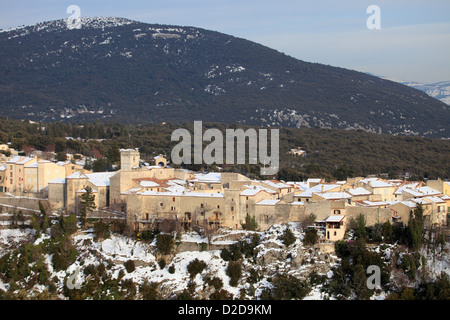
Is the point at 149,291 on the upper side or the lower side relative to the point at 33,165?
lower

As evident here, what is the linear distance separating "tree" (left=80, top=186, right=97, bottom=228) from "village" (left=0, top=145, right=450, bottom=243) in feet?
1.03

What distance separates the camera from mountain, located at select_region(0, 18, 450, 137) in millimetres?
98625

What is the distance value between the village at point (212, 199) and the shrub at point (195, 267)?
1.86 m

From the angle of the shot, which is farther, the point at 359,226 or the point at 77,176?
the point at 77,176

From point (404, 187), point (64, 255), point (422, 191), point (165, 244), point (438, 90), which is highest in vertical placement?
point (438, 90)

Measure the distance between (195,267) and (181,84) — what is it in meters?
97.5

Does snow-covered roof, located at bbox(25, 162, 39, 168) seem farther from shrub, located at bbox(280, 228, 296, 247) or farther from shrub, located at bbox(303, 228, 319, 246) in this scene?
shrub, located at bbox(303, 228, 319, 246)

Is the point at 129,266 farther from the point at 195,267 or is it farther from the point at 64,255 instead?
the point at 64,255

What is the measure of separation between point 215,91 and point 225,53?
14774mm

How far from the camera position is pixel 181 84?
124312mm

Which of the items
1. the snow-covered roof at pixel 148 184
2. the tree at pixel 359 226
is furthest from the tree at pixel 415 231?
the snow-covered roof at pixel 148 184

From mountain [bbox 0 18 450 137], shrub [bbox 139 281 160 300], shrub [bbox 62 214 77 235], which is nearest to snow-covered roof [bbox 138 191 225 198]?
shrub [bbox 62 214 77 235]

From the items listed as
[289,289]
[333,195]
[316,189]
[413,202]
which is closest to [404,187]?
[413,202]
